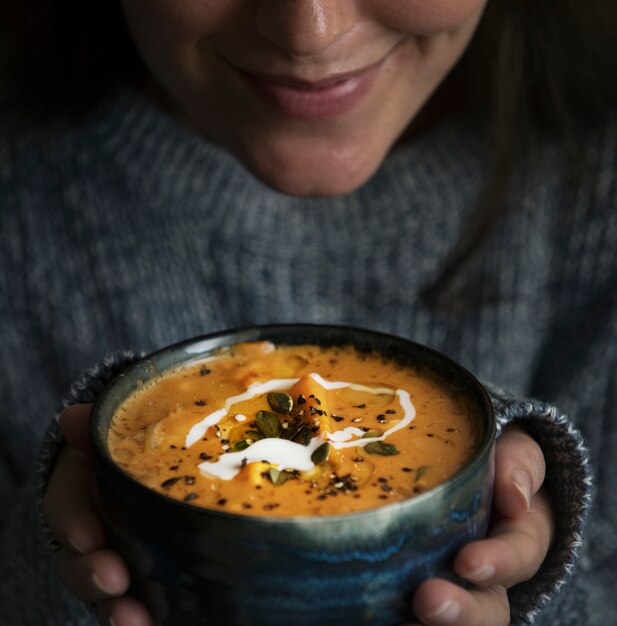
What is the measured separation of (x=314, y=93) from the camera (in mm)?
970

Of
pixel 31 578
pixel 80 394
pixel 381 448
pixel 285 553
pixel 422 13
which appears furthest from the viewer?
pixel 31 578

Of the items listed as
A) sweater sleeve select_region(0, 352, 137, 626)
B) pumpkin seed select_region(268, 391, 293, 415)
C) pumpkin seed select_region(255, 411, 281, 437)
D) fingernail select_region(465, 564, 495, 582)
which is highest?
pumpkin seed select_region(255, 411, 281, 437)

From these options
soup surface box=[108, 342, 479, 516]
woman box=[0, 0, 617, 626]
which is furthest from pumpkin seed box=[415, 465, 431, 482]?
woman box=[0, 0, 617, 626]

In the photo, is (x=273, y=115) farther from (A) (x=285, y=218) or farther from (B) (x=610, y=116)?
(B) (x=610, y=116)

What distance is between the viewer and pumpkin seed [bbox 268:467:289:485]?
0.56 m

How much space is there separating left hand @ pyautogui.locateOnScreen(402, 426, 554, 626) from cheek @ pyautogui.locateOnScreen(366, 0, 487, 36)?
424 mm

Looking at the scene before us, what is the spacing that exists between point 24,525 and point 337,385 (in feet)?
1.74

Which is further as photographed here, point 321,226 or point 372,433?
point 321,226

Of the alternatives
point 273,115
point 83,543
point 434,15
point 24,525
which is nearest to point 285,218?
point 273,115

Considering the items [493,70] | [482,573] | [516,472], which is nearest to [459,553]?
[482,573]

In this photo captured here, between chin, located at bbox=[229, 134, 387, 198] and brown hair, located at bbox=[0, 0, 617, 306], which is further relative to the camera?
brown hair, located at bbox=[0, 0, 617, 306]

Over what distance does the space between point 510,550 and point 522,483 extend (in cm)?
7

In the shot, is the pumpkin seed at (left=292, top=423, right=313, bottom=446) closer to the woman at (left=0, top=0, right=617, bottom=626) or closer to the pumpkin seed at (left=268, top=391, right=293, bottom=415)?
the pumpkin seed at (left=268, top=391, right=293, bottom=415)

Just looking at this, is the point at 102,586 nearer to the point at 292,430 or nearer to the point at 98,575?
the point at 98,575
